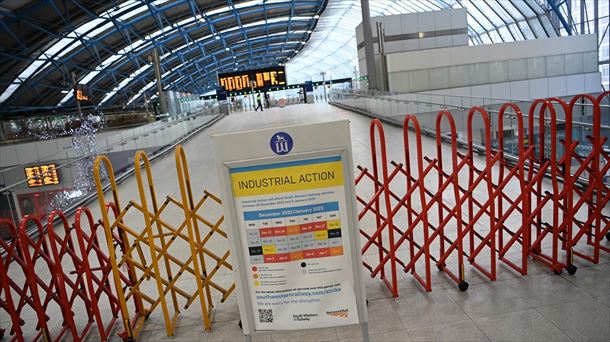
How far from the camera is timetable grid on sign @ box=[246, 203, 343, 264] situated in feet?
10.9

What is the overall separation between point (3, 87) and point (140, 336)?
135ft

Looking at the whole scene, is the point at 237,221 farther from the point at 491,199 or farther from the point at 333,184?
the point at 491,199

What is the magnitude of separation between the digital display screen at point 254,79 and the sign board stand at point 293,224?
40797mm

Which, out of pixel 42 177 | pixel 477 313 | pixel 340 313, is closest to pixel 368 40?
pixel 42 177

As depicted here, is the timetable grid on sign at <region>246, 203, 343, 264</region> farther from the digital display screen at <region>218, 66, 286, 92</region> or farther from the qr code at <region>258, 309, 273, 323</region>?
the digital display screen at <region>218, 66, 286, 92</region>

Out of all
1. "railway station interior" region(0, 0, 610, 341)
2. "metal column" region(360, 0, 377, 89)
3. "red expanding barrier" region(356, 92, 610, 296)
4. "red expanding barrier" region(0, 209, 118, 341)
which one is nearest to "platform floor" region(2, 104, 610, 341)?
"railway station interior" region(0, 0, 610, 341)

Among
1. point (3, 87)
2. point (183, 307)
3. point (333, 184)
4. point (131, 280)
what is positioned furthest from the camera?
point (3, 87)

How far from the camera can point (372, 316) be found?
15.1 feet

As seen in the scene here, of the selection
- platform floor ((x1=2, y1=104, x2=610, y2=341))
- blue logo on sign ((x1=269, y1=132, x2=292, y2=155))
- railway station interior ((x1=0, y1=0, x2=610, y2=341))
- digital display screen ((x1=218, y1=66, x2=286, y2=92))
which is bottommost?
platform floor ((x1=2, y1=104, x2=610, y2=341))

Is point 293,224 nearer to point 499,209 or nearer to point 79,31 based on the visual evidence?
point 499,209

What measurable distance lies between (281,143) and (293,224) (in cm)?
57

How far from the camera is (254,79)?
43.6 meters

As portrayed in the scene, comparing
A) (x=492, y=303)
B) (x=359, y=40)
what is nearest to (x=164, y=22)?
(x=359, y=40)

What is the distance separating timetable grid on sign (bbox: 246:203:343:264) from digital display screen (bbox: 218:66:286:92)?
134 feet
